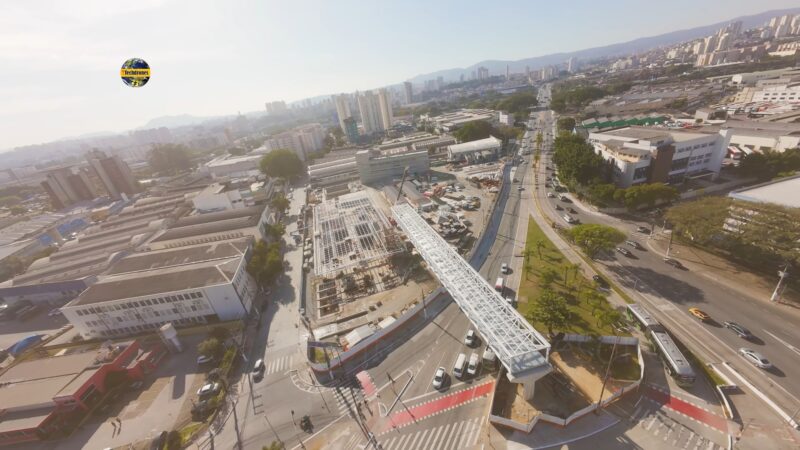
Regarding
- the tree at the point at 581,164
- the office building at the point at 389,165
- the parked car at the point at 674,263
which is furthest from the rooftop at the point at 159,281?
the tree at the point at 581,164

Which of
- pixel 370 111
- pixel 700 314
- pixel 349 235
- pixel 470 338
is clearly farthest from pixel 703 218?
pixel 370 111

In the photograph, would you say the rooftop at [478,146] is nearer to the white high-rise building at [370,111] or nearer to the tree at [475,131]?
the tree at [475,131]

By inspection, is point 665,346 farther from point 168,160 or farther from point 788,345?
point 168,160

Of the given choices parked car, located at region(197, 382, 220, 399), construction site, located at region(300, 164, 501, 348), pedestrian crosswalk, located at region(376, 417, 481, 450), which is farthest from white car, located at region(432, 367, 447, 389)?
parked car, located at region(197, 382, 220, 399)

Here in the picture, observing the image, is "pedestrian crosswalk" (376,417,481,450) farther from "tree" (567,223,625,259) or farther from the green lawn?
"tree" (567,223,625,259)

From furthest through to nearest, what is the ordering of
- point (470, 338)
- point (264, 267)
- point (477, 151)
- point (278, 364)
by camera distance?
1. point (477, 151)
2. point (264, 267)
3. point (278, 364)
4. point (470, 338)

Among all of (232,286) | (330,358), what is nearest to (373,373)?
(330,358)
